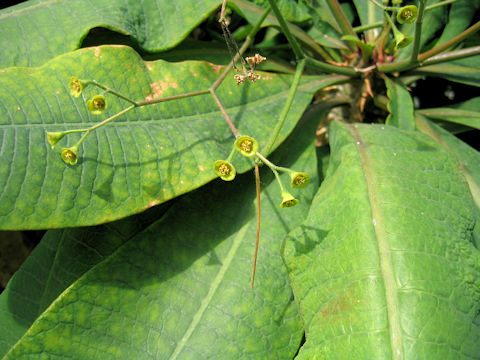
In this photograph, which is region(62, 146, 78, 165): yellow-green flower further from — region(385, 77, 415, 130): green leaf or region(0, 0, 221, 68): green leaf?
region(385, 77, 415, 130): green leaf

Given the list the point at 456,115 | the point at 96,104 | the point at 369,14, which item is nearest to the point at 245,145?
the point at 96,104

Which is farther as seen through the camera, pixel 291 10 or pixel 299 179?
pixel 291 10

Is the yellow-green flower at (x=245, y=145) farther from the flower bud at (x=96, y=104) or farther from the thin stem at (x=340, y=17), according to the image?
the thin stem at (x=340, y=17)

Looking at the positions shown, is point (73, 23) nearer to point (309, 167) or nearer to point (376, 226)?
point (309, 167)

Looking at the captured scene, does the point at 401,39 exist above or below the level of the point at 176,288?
above

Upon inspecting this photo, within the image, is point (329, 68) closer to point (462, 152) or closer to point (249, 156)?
point (462, 152)

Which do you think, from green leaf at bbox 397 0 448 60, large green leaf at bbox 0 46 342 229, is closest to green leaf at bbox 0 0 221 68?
large green leaf at bbox 0 46 342 229

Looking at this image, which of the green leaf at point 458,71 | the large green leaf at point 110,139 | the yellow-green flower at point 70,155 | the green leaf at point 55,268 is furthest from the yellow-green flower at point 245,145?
the green leaf at point 458,71

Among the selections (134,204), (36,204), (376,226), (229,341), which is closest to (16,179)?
(36,204)
